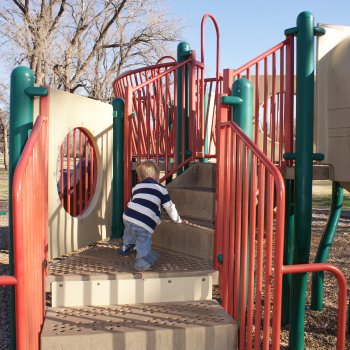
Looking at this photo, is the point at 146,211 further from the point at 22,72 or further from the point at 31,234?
the point at 22,72

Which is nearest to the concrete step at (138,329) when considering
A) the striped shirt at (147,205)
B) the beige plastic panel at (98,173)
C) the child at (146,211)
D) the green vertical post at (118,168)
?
the child at (146,211)

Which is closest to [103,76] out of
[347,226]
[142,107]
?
[347,226]

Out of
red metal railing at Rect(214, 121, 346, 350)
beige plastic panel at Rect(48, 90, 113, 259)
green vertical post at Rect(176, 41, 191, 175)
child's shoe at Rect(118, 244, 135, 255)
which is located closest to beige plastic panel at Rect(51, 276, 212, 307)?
red metal railing at Rect(214, 121, 346, 350)

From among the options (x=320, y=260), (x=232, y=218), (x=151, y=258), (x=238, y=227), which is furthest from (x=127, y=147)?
(x=320, y=260)

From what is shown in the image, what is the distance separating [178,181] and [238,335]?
1.96 m

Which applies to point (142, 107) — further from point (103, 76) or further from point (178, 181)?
point (103, 76)

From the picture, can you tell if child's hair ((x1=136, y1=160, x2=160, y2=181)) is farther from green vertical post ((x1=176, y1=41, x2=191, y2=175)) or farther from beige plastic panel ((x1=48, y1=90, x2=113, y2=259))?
green vertical post ((x1=176, y1=41, x2=191, y2=175))

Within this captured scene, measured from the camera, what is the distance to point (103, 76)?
25.1 meters

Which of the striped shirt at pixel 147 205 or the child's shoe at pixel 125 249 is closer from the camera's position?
the striped shirt at pixel 147 205

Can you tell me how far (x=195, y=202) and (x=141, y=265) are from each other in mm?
1095

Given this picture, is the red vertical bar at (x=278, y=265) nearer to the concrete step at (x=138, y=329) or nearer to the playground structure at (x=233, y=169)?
the playground structure at (x=233, y=169)

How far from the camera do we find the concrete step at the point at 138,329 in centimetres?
258

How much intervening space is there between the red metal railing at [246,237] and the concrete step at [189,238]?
0.77ft

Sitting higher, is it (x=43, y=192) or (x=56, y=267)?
(x=43, y=192)
